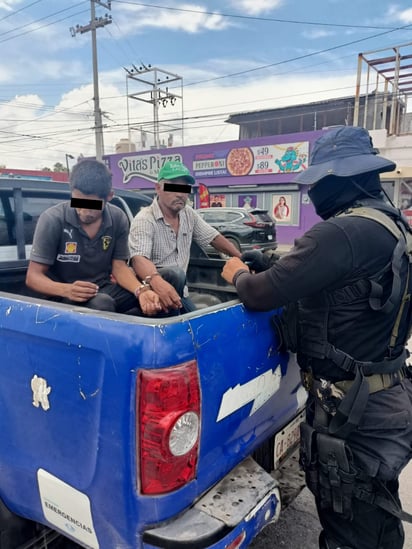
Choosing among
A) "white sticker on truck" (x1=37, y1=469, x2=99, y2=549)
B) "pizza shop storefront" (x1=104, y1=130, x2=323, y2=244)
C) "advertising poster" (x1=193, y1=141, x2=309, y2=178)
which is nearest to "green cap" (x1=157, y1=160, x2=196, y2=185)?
"white sticker on truck" (x1=37, y1=469, x2=99, y2=549)

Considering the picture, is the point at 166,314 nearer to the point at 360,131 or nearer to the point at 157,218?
the point at 157,218

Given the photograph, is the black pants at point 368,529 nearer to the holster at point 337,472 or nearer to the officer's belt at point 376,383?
the holster at point 337,472

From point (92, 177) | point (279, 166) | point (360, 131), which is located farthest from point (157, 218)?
point (279, 166)

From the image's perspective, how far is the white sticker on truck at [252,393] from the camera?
1510mm

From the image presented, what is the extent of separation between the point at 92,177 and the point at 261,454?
5.34 ft

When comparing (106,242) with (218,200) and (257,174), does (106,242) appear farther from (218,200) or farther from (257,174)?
(218,200)

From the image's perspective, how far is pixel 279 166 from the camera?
18.8 m

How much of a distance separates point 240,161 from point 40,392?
19.5m

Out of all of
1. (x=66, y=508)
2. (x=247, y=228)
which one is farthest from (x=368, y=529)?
(x=247, y=228)

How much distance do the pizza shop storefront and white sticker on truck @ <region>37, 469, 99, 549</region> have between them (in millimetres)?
17201

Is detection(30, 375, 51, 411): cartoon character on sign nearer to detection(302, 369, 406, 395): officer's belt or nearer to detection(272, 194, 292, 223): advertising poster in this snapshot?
detection(302, 369, 406, 395): officer's belt

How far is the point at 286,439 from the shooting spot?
2072 millimetres

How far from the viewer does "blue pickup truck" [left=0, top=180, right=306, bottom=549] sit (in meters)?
1.28

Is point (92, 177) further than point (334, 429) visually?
Yes
